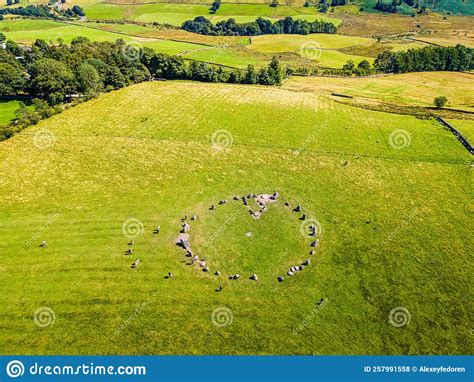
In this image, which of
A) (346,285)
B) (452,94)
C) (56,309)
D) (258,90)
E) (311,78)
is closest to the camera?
(56,309)

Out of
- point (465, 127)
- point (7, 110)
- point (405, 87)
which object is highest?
point (7, 110)

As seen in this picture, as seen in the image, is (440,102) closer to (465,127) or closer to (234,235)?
(465,127)

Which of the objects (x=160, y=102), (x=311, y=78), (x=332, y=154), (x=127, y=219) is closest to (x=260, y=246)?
(x=127, y=219)

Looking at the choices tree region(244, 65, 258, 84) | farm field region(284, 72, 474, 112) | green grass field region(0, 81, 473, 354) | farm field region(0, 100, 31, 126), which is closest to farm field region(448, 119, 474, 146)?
green grass field region(0, 81, 473, 354)

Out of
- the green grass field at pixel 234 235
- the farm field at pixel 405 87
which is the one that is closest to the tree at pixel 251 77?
the farm field at pixel 405 87

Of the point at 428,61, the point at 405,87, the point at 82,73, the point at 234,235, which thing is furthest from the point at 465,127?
the point at 82,73

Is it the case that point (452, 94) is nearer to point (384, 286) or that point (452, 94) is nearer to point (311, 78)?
point (311, 78)
